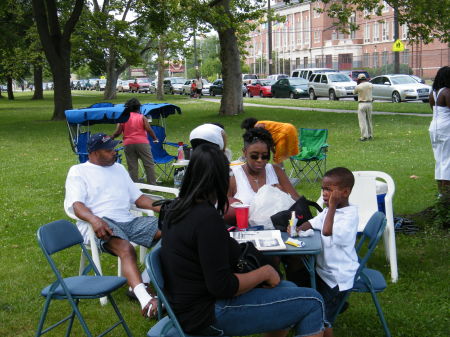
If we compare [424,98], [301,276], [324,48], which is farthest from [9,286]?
[324,48]

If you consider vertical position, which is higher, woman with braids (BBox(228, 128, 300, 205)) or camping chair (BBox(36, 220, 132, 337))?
woman with braids (BBox(228, 128, 300, 205))

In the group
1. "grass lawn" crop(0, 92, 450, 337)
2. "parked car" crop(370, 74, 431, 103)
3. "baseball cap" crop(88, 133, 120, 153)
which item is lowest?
"grass lawn" crop(0, 92, 450, 337)

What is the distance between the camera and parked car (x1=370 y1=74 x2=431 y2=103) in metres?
29.3

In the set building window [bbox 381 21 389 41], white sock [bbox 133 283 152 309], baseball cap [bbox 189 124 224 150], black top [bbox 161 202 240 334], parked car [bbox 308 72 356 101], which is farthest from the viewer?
building window [bbox 381 21 389 41]

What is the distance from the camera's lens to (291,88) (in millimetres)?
38531

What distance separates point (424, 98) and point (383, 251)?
24307 millimetres

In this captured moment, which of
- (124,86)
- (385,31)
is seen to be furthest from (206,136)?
(124,86)

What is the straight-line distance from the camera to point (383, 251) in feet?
21.7

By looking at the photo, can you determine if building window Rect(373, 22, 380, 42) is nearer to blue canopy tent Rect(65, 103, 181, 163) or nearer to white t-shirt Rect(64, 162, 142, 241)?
blue canopy tent Rect(65, 103, 181, 163)

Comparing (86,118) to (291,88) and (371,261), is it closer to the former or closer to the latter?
(371,261)

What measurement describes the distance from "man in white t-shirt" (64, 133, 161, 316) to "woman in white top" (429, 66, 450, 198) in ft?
11.5

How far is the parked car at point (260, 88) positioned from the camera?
4259cm

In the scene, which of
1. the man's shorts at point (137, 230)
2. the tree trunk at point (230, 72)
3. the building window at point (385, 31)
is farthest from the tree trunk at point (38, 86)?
the man's shorts at point (137, 230)

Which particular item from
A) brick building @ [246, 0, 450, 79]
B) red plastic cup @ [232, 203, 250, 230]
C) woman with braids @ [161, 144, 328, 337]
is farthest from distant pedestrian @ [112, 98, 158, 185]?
brick building @ [246, 0, 450, 79]
